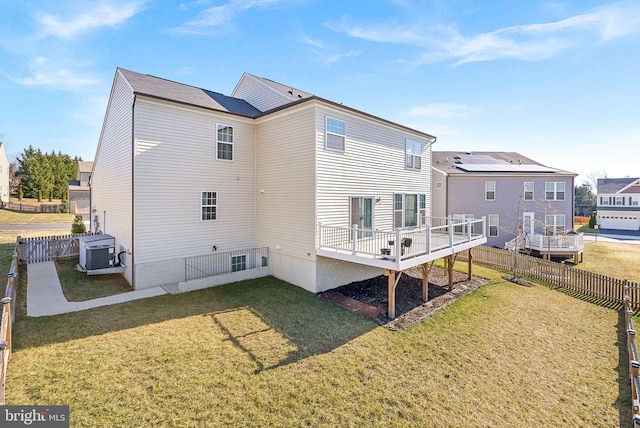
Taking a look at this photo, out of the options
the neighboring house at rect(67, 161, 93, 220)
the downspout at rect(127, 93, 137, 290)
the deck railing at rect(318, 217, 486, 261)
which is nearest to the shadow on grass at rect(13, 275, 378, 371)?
the downspout at rect(127, 93, 137, 290)

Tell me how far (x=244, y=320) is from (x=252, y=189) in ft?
21.1

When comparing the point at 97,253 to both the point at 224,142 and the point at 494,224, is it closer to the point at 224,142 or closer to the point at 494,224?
the point at 224,142

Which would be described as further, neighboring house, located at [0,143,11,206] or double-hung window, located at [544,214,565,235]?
neighboring house, located at [0,143,11,206]

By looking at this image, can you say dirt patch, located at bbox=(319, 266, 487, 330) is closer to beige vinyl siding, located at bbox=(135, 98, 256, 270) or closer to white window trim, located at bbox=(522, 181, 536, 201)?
beige vinyl siding, located at bbox=(135, 98, 256, 270)

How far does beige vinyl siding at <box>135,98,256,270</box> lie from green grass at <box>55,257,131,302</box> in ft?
4.96

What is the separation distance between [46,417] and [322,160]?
9.20m

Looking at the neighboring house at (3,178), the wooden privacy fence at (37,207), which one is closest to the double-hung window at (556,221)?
the wooden privacy fence at (37,207)

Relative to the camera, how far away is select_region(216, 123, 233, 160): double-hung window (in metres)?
12.1

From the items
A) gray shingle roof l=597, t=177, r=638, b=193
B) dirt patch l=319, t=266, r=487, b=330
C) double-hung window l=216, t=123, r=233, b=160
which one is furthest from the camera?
gray shingle roof l=597, t=177, r=638, b=193

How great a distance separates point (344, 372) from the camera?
6.15m

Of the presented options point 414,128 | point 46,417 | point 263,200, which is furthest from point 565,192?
point 46,417

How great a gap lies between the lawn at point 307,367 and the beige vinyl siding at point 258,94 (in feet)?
30.1

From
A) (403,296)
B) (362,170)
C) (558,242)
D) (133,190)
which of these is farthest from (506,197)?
(133,190)

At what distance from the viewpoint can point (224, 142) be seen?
40.1ft
